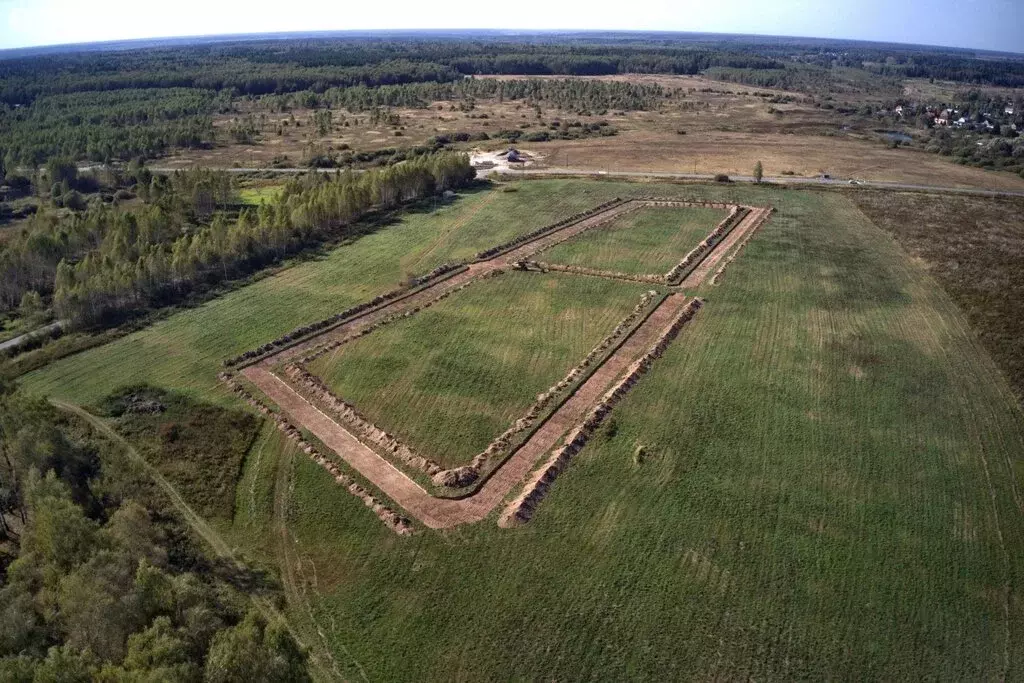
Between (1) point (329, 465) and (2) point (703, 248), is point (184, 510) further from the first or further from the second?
(2) point (703, 248)

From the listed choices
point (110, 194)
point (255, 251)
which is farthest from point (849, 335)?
point (110, 194)

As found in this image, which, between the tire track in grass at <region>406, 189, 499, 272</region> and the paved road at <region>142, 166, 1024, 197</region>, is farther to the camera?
the paved road at <region>142, 166, 1024, 197</region>

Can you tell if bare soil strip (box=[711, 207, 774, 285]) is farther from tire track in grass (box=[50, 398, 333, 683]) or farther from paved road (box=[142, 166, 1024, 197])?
tire track in grass (box=[50, 398, 333, 683])

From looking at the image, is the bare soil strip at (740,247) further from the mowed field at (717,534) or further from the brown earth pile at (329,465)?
the brown earth pile at (329,465)

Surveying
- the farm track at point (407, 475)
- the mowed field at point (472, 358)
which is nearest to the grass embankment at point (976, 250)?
the farm track at point (407, 475)

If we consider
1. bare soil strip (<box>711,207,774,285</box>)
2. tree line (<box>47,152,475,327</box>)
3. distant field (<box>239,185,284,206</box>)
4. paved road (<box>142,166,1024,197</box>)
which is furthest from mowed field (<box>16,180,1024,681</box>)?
paved road (<box>142,166,1024,197</box>)

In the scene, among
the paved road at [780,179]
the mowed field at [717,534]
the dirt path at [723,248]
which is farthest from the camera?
the paved road at [780,179]

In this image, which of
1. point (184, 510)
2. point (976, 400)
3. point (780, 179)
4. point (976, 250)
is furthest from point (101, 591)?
point (780, 179)
